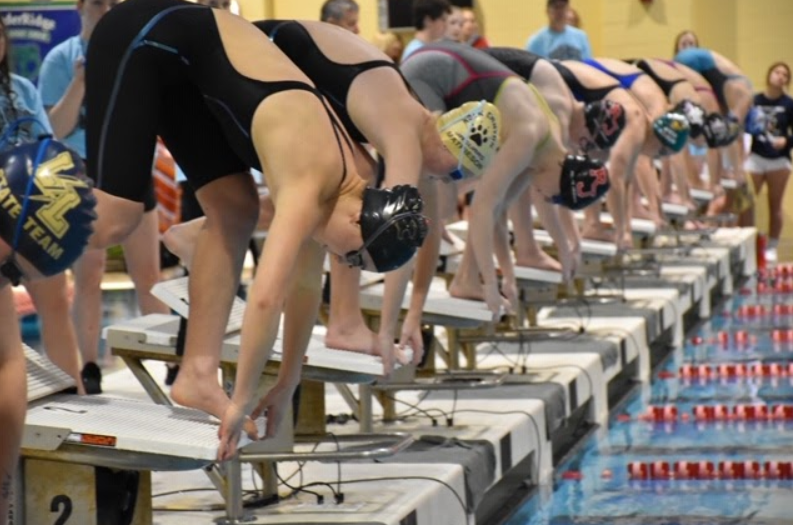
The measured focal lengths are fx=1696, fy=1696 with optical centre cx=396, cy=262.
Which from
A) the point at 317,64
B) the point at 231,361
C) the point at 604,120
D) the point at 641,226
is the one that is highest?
the point at 317,64

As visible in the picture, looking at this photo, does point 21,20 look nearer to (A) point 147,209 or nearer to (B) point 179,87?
(A) point 147,209

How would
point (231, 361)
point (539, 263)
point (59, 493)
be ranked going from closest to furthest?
point (59, 493) < point (231, 361) < point (539, 263)

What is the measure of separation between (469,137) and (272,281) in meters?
1.53

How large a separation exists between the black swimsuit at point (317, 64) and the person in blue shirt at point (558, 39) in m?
7.21

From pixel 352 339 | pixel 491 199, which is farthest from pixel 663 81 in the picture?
pixel 352 339

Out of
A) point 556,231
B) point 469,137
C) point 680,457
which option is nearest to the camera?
point 469,137

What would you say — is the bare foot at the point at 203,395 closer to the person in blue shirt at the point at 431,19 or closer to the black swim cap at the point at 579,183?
the black swim cap at the point at 579,183

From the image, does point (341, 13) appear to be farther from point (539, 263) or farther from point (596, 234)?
point (596, 234)

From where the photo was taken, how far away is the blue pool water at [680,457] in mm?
5316

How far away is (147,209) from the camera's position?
5.95 meters

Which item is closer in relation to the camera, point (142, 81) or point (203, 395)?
point (142, 81)

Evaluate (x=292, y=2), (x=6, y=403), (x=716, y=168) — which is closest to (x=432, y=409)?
(x=6, y=403)

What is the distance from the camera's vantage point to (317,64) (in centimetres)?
468

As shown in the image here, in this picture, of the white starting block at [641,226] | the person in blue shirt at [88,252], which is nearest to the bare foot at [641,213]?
the white starting block at [641,226]
